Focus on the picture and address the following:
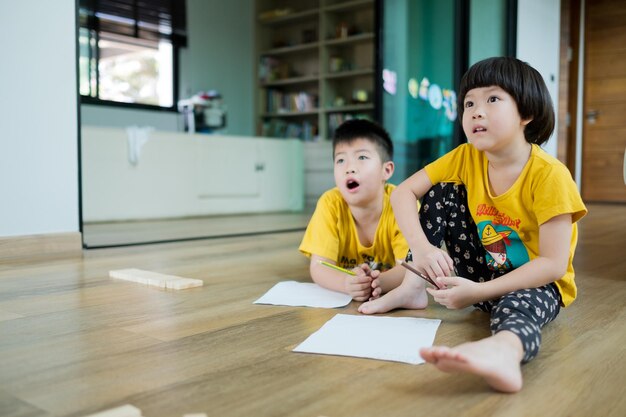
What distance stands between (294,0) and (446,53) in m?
3.23

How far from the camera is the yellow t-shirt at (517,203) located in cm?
101

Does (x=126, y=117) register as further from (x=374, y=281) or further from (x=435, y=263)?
(x=435, y=263)

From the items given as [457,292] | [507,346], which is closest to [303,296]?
[457,292]

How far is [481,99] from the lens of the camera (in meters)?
1.05

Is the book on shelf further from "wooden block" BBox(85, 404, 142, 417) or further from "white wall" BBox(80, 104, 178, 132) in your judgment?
"wooden block" BBox(85, 404, 142, 417)

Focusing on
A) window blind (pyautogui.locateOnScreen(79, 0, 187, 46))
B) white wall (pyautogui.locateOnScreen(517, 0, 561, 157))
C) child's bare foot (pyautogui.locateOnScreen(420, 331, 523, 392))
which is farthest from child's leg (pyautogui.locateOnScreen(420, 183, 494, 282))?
window blind (pyautogui.locateOnScreen(79, 0, 187, 46))

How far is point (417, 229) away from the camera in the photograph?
1173mm

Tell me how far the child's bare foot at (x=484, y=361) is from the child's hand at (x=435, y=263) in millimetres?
272

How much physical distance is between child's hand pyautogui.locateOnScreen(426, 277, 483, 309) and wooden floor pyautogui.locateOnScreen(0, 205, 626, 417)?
3.0 inches

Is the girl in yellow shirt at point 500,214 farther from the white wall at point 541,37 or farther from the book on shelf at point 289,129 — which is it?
the book on shelf at point 289,129

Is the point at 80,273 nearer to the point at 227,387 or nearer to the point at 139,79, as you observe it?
the point at 227,387

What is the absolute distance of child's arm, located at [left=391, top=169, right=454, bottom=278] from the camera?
107 centimetres

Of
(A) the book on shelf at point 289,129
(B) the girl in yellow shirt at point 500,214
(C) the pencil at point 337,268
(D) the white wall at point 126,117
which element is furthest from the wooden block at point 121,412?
(A) the book on shelf at point 289,129

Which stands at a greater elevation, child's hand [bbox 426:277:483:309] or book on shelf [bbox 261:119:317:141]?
book on shelf [bbox 261:119:317:141]
